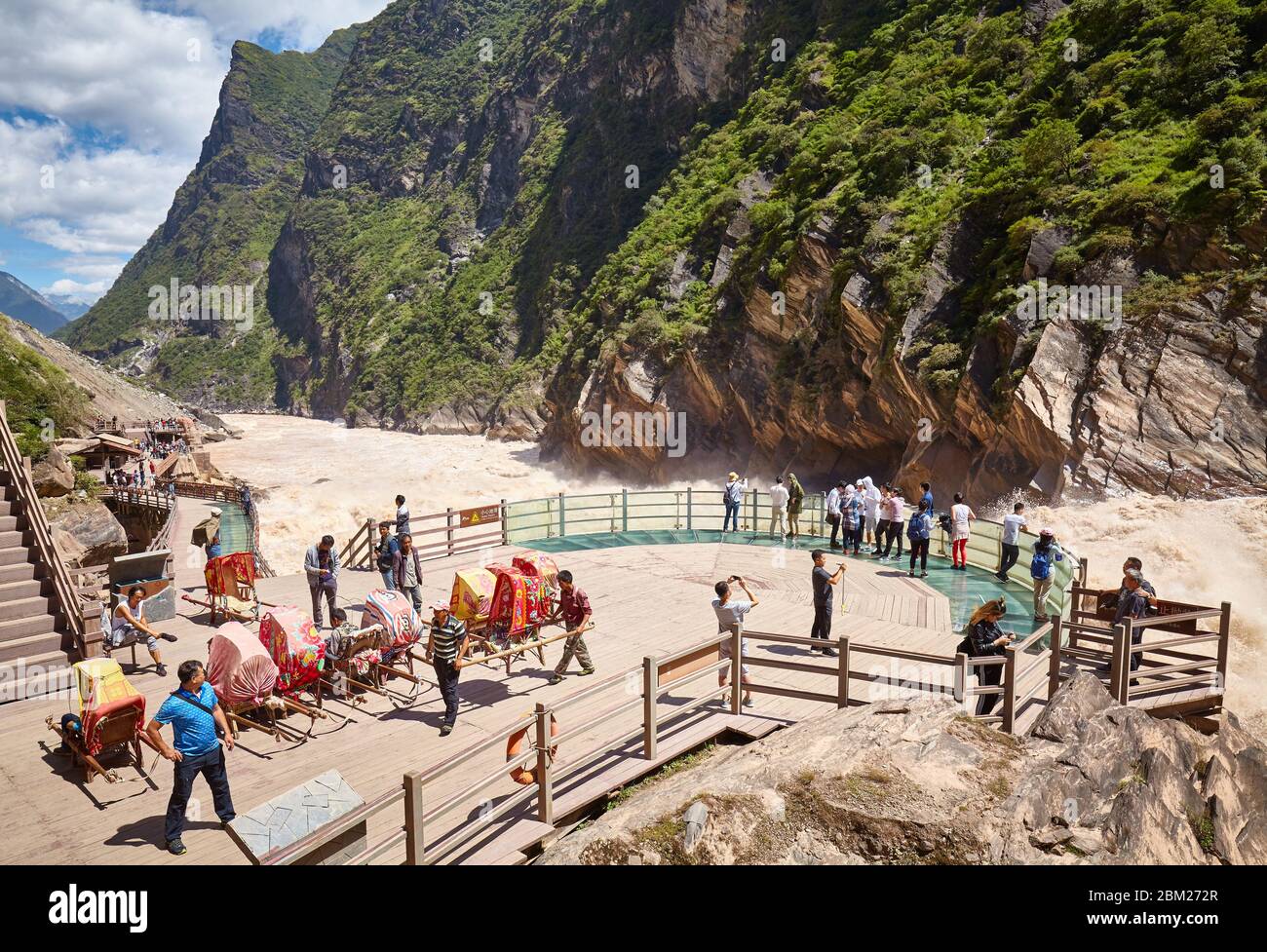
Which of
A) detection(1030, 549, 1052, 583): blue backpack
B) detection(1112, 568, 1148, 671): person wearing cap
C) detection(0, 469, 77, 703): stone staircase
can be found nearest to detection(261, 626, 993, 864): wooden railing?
detection(1112, 568, 1148, 671): person wearing cap

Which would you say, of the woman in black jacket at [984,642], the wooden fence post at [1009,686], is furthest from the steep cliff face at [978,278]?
the wooden fence post at [1009,686]

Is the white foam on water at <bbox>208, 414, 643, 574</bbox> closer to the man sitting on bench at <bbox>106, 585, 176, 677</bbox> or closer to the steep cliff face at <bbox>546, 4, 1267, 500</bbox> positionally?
the steep cliff face at <bbox>546, 4, 1267, 500</bbox>

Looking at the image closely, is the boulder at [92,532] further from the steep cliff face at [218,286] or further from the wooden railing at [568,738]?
the steep cliff face at [218,286]

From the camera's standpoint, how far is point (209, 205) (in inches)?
7584

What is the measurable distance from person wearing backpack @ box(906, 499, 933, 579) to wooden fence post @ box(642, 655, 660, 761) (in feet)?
29.7

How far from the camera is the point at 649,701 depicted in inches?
299

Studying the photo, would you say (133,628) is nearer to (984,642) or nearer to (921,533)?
(984,642)

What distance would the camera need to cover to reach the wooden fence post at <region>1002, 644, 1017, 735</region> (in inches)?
312

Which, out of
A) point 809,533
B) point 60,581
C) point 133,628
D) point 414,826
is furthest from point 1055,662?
point 60,581

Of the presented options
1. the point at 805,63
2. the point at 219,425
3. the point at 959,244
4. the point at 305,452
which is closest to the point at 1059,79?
the point at 959,244

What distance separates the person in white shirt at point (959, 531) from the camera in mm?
15367

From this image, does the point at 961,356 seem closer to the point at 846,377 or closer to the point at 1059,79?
the point at 846,377

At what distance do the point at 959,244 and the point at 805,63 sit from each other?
2804 centimetres

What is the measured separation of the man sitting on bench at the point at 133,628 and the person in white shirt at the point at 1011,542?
14.0m
